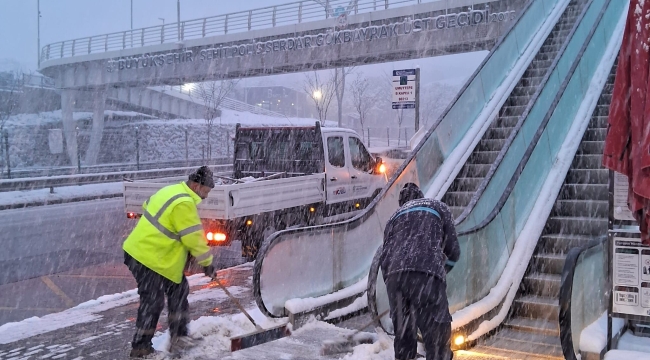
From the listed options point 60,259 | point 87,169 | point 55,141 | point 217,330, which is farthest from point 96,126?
point 217,330

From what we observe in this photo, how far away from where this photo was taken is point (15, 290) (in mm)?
9047

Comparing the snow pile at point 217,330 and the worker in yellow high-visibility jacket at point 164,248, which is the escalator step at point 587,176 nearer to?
the snow pile at point 217,330

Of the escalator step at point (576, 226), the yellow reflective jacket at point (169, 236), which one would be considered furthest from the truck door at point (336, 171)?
the yellow reflective jacket at point (169, 236)

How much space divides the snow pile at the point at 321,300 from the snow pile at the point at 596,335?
3138 mm

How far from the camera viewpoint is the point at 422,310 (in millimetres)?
4809

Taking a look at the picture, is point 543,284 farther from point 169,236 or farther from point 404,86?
point 404,86

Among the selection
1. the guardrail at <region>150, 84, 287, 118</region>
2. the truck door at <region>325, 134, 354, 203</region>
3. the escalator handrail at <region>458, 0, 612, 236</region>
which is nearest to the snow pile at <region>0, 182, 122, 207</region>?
the truck door at <region>325, 134, 354, 203</region>

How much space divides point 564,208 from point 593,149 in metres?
1.51

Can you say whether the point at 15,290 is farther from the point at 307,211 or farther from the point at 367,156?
the point at 367,156

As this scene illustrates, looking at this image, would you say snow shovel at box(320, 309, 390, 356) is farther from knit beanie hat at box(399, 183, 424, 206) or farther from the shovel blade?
knit beanie hat at box(399, 183, 424, 206)

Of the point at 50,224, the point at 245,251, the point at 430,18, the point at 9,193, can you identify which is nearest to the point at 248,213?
the point at 245,251

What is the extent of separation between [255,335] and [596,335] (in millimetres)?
3213

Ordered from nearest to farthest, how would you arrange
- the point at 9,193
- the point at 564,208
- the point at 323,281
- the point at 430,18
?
the point at 323,281
the point at 564,208
the point at 9,193
the point at 430,18

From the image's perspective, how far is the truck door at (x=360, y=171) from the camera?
11945mm
